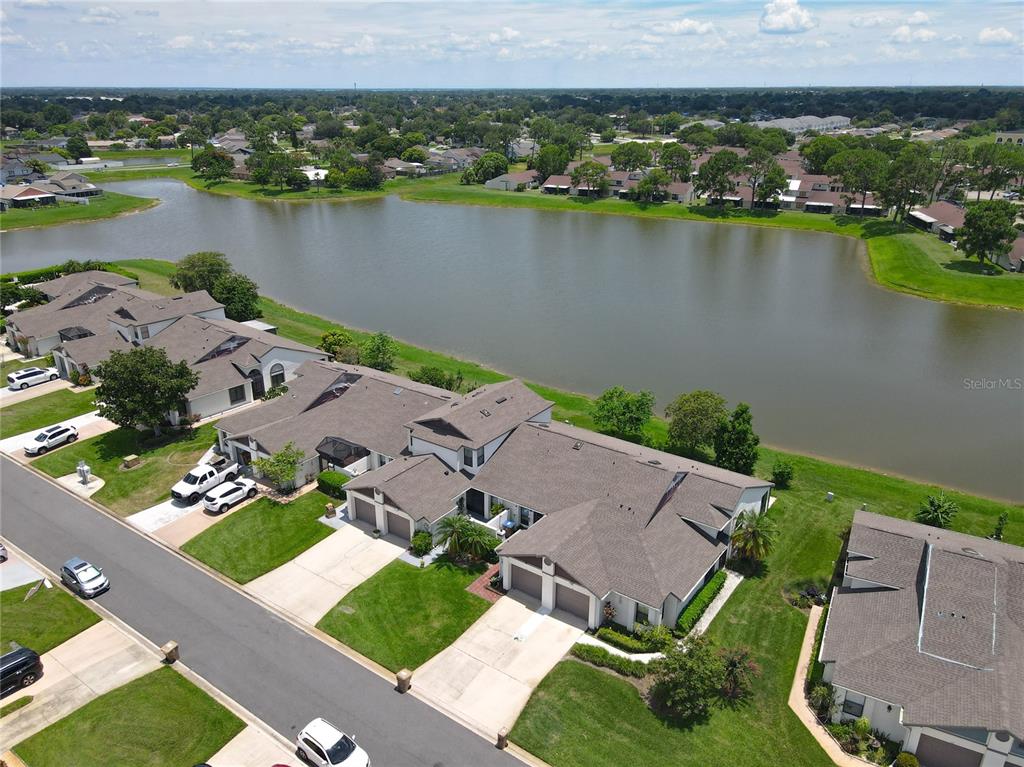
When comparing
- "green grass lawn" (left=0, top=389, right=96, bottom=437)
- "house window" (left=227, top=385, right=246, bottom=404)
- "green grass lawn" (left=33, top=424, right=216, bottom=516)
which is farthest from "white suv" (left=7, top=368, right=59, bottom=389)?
"house window" (left=227, top=385, right=246, bottom=404)

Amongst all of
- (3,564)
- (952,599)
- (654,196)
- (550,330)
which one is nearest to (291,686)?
(3,564)

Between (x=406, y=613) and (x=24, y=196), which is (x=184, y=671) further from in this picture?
(x=24, y=196)

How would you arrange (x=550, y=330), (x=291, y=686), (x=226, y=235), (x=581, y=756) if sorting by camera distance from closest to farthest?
1. (x=581, y=756)
2. (x=291, y=686)
3. (x=550, y=330)
4. (x=226, y=235)

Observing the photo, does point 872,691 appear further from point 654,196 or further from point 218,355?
point 654,196

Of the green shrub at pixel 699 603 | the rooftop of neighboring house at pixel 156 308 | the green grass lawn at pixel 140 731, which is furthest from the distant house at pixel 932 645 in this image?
the rooftop of neighboring house at pixel 156 308

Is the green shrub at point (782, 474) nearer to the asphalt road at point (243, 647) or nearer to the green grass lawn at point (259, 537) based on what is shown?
the asphalt road at point (243, 647)

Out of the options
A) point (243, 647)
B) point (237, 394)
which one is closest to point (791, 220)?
point (237, 394)
